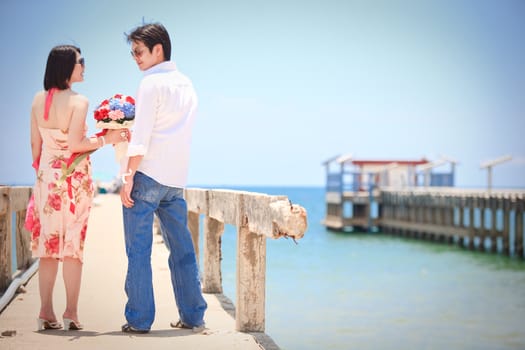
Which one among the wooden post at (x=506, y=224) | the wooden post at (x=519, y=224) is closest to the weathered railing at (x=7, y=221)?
the wooden post at (x=519, y=224)

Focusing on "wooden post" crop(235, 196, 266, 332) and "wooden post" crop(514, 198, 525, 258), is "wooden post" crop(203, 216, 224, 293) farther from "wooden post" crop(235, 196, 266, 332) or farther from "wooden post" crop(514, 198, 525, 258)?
"wooden post" crop(514, 198, 525, 258)

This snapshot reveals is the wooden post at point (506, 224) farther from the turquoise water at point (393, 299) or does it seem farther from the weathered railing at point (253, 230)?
the weathered railing at point (253, 230)

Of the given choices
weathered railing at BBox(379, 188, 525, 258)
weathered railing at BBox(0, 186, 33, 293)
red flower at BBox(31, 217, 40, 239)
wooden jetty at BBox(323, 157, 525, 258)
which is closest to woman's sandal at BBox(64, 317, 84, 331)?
red flower at BBox(31, 217, 40, 239)

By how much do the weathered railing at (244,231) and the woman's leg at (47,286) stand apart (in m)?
1.13

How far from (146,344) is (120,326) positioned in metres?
0.66

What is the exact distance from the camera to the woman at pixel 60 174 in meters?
4.11

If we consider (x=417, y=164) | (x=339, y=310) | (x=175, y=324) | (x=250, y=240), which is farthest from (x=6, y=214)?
(x=417, y=164)

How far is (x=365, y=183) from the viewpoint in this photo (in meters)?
43.4

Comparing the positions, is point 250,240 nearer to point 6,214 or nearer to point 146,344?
point 146,344

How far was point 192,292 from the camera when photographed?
13.8ft

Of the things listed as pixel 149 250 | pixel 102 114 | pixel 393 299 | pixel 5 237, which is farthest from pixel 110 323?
pixel 393 299

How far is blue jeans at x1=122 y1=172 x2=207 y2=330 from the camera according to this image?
399cm

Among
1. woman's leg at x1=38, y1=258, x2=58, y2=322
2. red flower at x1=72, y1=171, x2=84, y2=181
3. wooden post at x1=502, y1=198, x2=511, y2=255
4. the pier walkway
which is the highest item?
red flower at x1=72, y1=171, x2=84, y2=181

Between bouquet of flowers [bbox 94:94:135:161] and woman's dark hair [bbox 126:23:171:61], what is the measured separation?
375mm
